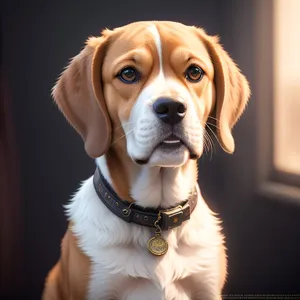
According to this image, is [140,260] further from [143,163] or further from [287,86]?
[287,86]

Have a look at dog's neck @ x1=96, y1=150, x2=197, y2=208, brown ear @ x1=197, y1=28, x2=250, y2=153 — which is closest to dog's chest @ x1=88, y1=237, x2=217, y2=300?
dog's neck @ x1=96, y1=150, x2=197, y2=208

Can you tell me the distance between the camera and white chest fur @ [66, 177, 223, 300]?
4.75ft

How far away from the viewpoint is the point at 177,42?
142 cm

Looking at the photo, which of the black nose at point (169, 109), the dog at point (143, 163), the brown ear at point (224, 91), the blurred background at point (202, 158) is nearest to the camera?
the black nose at point (169, 109)

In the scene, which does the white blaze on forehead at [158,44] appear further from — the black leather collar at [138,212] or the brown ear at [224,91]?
the black leather collar at [138,212]

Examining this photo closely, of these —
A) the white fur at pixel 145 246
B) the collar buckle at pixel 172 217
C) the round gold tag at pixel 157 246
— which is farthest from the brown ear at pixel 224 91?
the round gold tag at pixel 157 246

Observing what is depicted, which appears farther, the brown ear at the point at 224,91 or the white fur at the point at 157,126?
the brown ear at the point at 224,91

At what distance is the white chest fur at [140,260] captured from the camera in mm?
1446

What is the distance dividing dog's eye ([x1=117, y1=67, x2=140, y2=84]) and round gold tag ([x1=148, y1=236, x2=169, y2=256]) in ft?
1.64

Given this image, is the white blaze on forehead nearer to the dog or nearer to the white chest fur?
the dog

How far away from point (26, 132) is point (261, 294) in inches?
43.7

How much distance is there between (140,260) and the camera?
1456 millimetres

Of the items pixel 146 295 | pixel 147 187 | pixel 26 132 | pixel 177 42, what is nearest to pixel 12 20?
pixel 26 132

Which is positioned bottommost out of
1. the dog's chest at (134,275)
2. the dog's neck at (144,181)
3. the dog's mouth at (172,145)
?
the dog's chest at (134,275)
